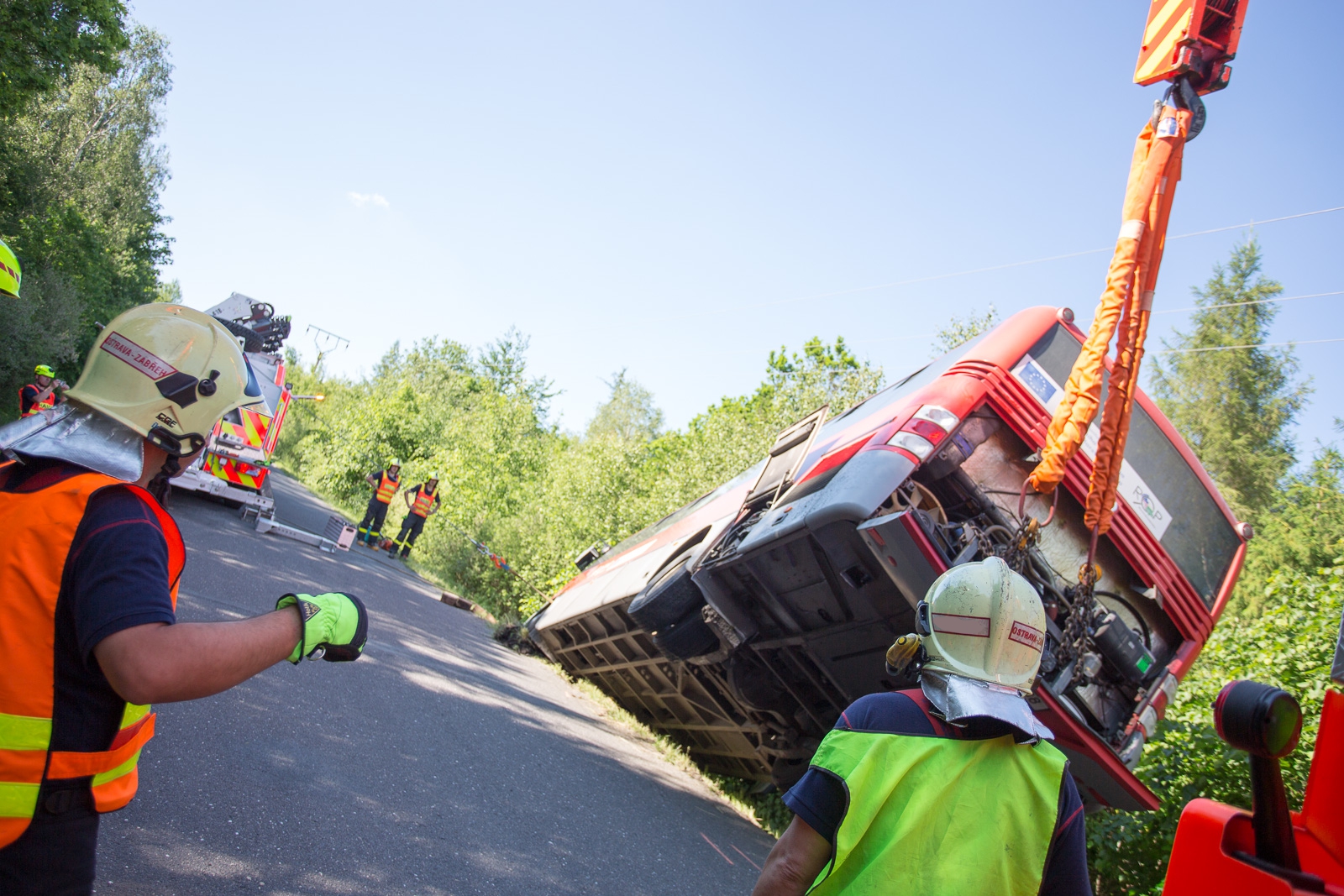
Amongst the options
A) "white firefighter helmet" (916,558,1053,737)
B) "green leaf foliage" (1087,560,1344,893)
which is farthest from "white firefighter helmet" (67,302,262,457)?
"green leaf foliage" (1087,560,1344,893)

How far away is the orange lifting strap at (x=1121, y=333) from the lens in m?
4.10

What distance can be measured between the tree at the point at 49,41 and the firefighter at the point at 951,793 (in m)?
18.7

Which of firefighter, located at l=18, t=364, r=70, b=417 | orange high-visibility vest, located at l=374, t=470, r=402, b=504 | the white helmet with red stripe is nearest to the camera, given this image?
the white helmet with red stripe

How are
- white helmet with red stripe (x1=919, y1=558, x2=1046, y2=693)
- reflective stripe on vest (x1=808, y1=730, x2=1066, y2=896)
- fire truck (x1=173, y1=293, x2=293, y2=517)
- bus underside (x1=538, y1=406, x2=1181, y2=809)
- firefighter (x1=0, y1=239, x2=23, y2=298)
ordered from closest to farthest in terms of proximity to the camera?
reflective stripe on vest (x1=808, y1=730, x2=1066, y2=896) → white helmet with red stripe (x1=919, y1=558, x2=1046, y2=693) → firefighter (x1=0, y1=239, x2=23, y2=298) → bus underside (x1=538, y1=406, x2=1181, y2=809) → fire truck (x1=173, y1=293, x2=293, y2=517)

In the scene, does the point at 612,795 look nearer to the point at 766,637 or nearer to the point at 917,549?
the point at 766,637

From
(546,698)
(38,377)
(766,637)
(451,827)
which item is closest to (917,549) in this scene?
(766,637)

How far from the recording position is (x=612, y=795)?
5.21 m

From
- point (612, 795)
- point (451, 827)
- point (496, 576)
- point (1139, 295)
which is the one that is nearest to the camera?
point (451, 827)

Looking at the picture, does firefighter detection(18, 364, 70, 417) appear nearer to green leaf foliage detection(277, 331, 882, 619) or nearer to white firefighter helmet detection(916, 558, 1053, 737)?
green leaf foliage detection(277, 331, 882, 619)

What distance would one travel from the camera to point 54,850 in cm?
141

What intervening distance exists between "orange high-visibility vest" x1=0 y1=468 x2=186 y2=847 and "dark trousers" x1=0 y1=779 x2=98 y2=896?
2 centimetres

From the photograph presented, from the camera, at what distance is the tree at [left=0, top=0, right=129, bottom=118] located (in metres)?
14.4

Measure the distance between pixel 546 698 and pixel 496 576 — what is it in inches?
302

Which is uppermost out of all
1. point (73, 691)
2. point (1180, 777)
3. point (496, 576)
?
point (1180, 777)
